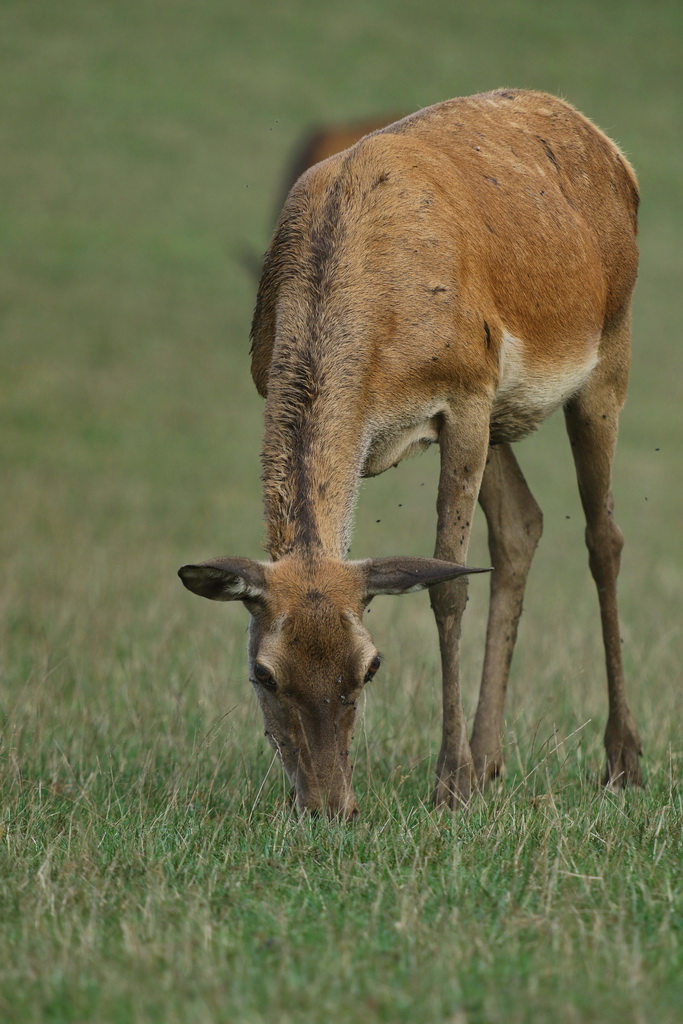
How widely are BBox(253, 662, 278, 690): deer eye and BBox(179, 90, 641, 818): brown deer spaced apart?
14mm

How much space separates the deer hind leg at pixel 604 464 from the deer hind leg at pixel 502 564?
0.96ft

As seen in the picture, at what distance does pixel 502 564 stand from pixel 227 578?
238cm

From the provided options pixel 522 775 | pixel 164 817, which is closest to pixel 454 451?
pixel 522 775

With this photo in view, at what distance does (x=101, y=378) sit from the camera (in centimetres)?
1917

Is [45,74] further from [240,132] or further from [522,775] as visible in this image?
[522,775]

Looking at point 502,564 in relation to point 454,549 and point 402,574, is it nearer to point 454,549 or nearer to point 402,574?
point 454,549

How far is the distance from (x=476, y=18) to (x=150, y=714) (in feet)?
113

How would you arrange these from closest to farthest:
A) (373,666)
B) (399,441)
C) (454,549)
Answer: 1. (373,666)
2. (399,441)
3. (454,549)

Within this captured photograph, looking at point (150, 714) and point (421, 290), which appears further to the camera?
point (150, 714)

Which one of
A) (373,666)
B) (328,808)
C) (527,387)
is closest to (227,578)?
(373,666)

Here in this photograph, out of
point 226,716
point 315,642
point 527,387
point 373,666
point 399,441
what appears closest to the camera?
point 315,642

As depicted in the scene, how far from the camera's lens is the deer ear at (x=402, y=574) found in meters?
4.88

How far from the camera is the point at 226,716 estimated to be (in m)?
6.41

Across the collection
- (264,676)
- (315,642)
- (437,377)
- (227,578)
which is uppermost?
(437,377)
